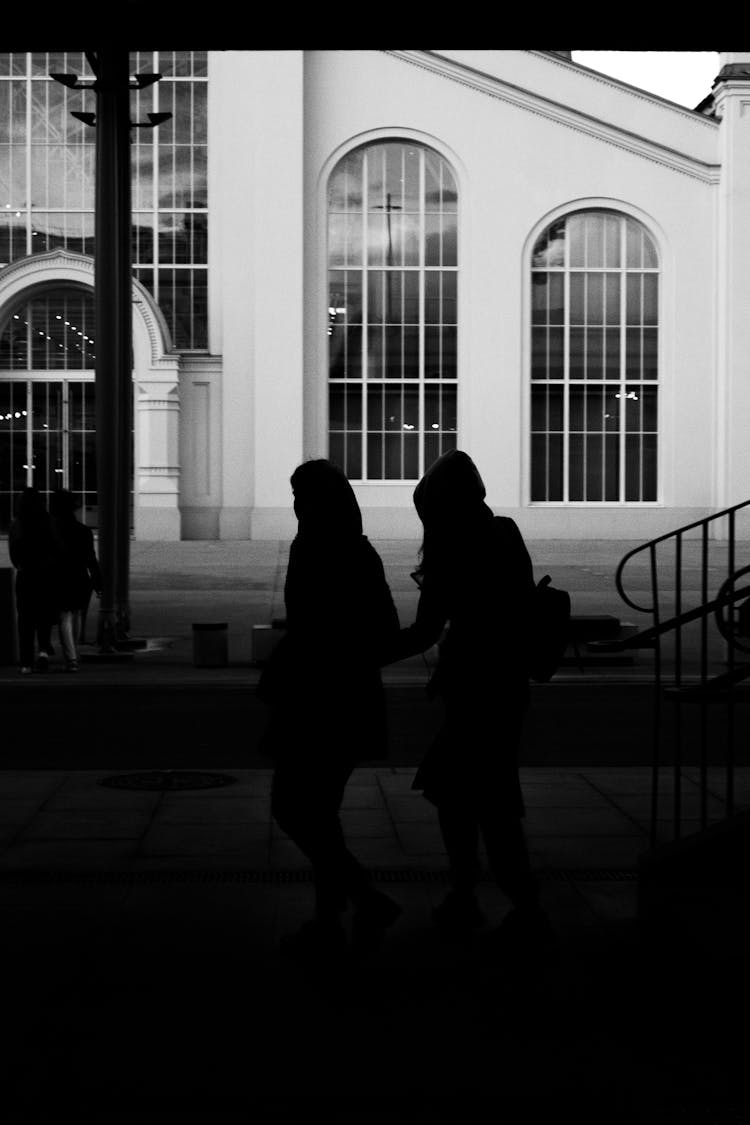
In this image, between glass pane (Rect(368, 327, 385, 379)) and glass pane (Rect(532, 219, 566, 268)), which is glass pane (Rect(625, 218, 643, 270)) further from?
glass pane (Rect(368, 327, 385, 379))

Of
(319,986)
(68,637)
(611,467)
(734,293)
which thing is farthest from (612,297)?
(319,986)

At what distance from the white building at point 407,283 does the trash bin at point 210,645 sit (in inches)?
940

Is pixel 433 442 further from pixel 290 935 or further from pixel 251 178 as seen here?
pixel 290 935

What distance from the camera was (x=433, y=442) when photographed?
4069cm

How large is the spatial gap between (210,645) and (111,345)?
12.3ft

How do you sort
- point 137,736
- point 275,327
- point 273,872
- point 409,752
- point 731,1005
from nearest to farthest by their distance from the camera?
point 731,1005
point 273,872
point 409,752
point 137,736
point 275,327

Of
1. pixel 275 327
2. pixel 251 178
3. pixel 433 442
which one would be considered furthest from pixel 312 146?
pixel 433 442

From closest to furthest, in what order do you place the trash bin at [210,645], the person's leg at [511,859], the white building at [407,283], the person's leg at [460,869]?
the person's leg at [511,859]
the person's leg at [460,869]
the trash bin at [210,645]
the white building at [407,283]

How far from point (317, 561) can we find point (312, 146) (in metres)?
36.5

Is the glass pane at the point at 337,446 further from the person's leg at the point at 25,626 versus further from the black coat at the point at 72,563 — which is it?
the person's leg at the point at 25,626

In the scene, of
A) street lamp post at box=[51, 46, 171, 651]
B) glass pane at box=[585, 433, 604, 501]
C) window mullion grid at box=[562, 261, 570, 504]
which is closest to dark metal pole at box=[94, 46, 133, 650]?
street lamp post at box=[51, 46, 171, 651]

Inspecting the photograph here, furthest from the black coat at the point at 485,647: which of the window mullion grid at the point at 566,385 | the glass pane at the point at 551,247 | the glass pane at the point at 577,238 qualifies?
the glass pane at the point at 577,238

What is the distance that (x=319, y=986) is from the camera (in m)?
5.05

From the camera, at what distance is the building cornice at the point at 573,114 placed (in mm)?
40438
